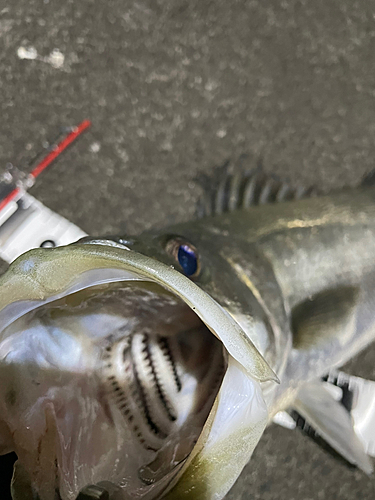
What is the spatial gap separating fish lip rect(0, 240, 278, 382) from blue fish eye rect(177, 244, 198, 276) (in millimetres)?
181

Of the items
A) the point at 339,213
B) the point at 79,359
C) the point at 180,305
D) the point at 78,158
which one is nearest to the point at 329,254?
the point at 339,213

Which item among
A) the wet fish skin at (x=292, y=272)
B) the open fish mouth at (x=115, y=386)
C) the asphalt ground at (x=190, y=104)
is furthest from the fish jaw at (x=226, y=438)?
the asphalt ground at (x=190, y=104)

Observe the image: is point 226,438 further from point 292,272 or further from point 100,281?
point 292,272

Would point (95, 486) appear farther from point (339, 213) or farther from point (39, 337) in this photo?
point (339, 213)

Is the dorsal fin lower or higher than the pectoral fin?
higher

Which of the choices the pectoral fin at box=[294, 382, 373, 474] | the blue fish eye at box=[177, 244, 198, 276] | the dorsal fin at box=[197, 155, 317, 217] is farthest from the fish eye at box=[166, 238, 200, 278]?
the pectoral fin at box=[294, 382, 373, 474]

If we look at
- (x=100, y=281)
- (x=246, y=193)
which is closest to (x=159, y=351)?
(x=100, y=281)

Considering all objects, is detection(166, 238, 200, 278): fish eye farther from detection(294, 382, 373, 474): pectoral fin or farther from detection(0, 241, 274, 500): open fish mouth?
detection(294, 382, 373, 474): pectoral fin

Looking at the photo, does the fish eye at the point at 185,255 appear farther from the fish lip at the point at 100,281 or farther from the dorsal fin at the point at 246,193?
the dorsal fin at the point at 246,193

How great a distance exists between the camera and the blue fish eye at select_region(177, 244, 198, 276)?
627 millimetres

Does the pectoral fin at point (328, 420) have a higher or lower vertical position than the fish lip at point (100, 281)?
lower

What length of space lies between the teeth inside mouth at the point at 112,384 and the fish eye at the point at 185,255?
0.19 ft

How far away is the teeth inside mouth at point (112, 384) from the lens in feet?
1.73

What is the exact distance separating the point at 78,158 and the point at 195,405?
777mm
